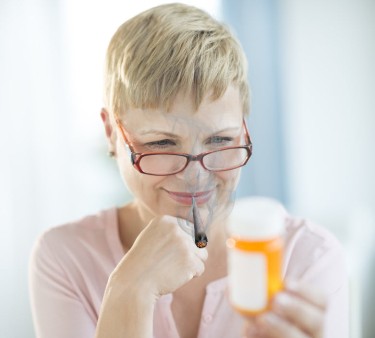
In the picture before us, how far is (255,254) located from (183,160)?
0.47m

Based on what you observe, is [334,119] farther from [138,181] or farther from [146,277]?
[146,277]

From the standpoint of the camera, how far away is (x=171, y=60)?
1062 millimetres

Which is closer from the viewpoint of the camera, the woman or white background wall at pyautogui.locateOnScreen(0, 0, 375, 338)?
the woman

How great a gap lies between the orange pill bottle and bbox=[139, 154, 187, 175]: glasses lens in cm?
43

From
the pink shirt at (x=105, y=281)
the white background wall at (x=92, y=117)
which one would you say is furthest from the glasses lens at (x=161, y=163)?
the white background wall at (x=92, y=117)

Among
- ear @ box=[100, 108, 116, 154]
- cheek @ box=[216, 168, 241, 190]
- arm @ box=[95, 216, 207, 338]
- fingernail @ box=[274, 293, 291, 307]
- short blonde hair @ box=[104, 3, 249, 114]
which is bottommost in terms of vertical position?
arm @ box=[95, 216, 207, 338]

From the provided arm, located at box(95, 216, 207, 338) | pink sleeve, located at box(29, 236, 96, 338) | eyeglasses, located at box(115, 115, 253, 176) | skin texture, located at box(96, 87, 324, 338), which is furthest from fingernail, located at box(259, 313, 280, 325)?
pink sleeve, located at box(29, 236, 96, 338)

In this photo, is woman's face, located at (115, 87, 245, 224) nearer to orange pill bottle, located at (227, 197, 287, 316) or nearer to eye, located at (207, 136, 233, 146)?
eye, located at (207, 136, 233, 146)

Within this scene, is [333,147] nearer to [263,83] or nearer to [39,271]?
[263,83]

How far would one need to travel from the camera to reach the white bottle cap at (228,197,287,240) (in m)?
0.63

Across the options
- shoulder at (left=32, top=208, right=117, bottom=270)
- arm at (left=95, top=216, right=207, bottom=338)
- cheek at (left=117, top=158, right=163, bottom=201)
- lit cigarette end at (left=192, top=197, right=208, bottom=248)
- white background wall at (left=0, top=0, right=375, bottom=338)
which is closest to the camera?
arm at (left=95, top=216, right=207, bottom=338)

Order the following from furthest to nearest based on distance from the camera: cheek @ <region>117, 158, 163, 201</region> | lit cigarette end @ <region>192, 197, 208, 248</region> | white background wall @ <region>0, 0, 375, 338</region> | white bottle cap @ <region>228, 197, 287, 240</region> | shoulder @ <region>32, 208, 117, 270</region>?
1. white background wall @ <region>0, 0, 375, 338</region>
2. shoulder @ <region>32, 208, 117, 270</region>
3. cheek @ <region>117, 158, 163, 201</region>
4. lit cigarette end @ <region>192, 197, 208, 248</region>
5. white bottle cap @ <region>228, 197, 287, 240</region>

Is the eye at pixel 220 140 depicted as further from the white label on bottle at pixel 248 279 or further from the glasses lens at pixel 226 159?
the white label on bottle at pixel 248 279

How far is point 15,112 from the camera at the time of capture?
210 centimetres
